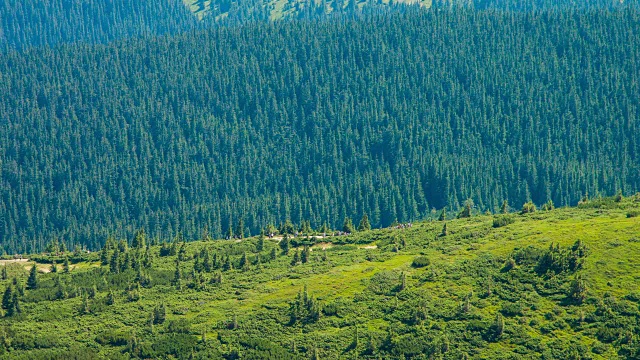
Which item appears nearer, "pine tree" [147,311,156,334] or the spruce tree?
"pine tree" [147,311,156,334]

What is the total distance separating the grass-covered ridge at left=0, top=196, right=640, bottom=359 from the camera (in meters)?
159

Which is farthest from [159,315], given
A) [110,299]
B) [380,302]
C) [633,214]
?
[633,214]

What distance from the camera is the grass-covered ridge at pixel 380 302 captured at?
159 metres

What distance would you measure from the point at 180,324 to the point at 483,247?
51.3 meters

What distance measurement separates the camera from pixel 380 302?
171625 millimetres

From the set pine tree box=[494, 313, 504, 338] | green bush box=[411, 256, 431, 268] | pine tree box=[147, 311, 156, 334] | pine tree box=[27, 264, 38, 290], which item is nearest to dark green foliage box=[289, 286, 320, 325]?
green bush box=[411, 256, 431, 268]

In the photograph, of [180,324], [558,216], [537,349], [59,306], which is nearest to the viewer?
[537,349]

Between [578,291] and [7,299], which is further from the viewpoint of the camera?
[7,299]

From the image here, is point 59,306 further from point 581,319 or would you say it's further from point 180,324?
point 581,319

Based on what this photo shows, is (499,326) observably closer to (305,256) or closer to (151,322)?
(305,256)

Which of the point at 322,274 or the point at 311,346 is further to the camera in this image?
the point at 322,274

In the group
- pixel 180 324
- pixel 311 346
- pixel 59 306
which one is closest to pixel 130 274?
pixel 59 306

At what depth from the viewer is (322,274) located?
18662cm

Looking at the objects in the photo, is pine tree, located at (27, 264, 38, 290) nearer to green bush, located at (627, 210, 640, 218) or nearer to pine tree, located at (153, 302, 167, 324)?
pine tree, located at (153, 302, 167, 324)
